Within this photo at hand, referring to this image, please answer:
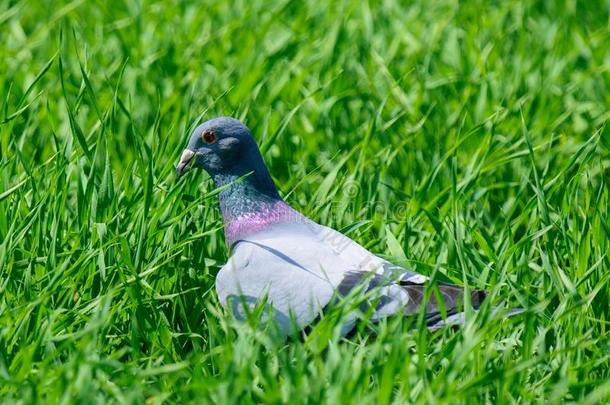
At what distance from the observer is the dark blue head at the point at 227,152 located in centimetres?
374

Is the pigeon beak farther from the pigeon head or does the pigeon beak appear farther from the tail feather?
the tail feather

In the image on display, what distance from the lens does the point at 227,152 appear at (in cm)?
375

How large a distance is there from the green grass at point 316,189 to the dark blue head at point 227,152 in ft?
0.26

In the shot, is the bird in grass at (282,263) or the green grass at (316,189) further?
the bird in grass at (282,263)

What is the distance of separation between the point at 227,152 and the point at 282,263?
0.55m

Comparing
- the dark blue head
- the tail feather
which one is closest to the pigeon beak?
the dark blue head

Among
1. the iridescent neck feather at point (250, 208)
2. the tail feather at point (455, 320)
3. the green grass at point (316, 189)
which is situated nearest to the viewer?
the green grass at point (316, 189)

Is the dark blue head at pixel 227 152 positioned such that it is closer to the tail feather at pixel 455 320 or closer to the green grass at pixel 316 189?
the green grass at pixel 316 189

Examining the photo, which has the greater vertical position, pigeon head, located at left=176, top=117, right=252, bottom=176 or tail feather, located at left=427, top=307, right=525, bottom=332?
pigeon head, located at left=176, top=117, right=252, bottom=176

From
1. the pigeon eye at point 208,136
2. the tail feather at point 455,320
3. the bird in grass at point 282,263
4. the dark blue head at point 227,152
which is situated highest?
the pigeon eye at point 208,136

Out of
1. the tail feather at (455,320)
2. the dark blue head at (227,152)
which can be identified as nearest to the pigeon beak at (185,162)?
the dark blue head at (227,152)

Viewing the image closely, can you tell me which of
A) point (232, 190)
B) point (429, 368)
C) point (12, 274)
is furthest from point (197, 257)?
point (429, 368)

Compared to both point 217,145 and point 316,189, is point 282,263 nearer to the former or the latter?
point 217,145

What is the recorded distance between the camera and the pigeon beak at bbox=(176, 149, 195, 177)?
3.75m
